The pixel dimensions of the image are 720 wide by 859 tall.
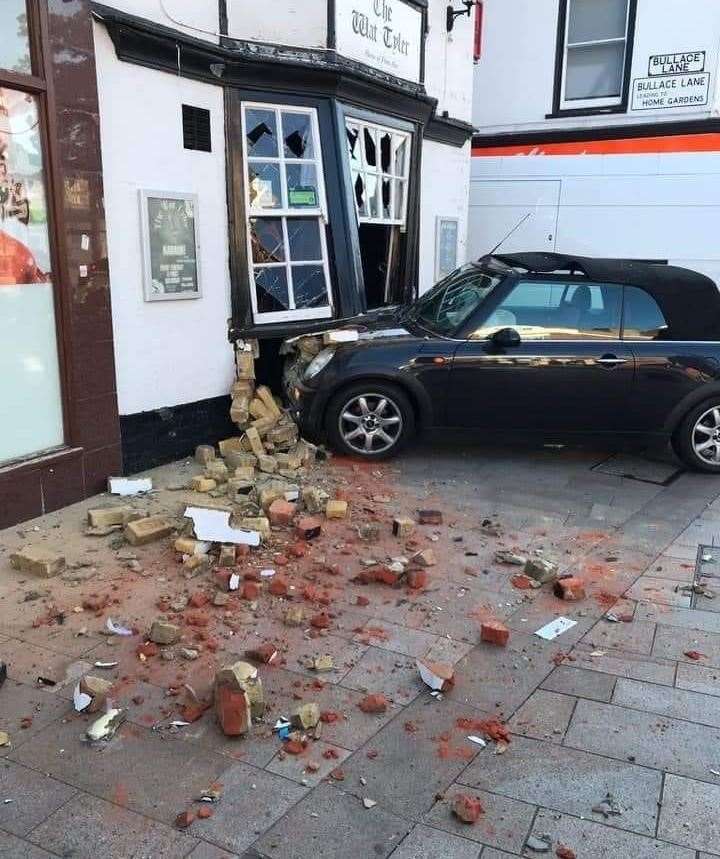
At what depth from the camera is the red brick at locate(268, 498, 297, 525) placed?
521 cm

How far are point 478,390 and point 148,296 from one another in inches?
112

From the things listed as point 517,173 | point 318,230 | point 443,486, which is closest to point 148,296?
point 318,230

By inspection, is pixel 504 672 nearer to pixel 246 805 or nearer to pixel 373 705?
pixel 373 705

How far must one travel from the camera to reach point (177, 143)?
6.28m

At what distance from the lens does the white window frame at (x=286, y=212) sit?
6.98m

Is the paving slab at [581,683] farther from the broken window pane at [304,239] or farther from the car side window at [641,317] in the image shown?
the broken window pane at [304,239]

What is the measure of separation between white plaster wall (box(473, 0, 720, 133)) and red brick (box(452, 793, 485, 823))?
1102cm

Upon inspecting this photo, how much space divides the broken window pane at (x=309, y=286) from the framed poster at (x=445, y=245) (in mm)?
2901

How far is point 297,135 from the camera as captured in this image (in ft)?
24.2

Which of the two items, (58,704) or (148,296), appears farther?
(148,296)

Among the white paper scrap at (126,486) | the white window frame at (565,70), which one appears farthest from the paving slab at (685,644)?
the white window frame at (565,70)

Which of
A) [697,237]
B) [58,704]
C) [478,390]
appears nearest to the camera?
[58,704]

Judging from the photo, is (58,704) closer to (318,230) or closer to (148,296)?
(148,296)

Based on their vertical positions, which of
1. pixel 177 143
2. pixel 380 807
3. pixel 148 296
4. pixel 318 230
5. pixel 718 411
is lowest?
pixel 380 807
